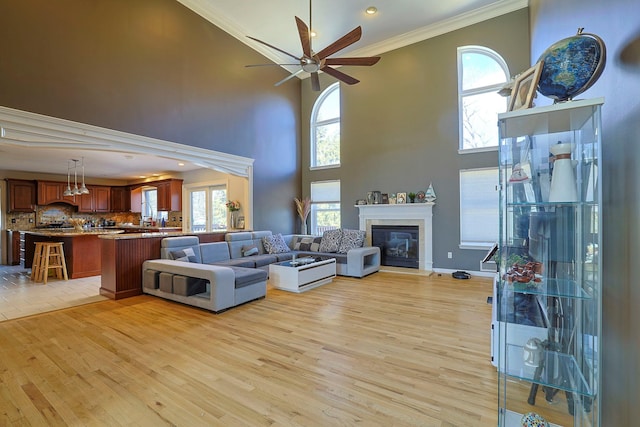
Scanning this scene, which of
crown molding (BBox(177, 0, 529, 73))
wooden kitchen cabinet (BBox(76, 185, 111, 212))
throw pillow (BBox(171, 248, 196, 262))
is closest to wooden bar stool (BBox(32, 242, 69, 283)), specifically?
throw pillow (BBox(171, 248, 196, 262))

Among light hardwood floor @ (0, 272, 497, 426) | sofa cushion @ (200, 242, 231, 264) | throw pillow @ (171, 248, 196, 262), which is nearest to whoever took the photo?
light hardwood floor @ (0, 272, 497, 426)

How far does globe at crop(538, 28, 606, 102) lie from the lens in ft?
4.24

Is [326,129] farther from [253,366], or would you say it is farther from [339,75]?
[253,366]

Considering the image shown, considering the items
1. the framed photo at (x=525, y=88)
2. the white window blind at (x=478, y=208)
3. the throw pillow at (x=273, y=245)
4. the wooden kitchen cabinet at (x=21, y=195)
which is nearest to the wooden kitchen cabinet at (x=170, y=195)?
the wooden kitchen cabinet at (x=21, y=195)

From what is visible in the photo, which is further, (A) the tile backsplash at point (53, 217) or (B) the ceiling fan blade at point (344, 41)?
(A) the tile backsplash at point (53, 217)

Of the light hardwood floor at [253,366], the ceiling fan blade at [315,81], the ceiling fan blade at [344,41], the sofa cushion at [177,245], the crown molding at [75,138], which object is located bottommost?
the light hardwood floor at [253,366]

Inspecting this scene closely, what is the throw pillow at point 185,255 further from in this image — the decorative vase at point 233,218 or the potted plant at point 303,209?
the potted plant at point 303,209

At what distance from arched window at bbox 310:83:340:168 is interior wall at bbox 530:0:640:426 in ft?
20.6

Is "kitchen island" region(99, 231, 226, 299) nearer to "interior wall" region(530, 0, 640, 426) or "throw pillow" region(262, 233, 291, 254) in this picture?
"throw pillow" region(262, 233, 291, 254)

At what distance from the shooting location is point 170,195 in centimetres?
826

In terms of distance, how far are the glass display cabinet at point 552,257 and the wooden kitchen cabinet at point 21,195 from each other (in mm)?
11080

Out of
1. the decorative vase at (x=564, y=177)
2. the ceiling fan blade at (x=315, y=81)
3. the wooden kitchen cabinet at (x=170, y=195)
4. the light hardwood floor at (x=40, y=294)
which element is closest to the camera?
the decorative vase at (x=564, y=177)

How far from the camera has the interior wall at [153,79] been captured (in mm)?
3654

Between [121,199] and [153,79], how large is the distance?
6.76 metres
